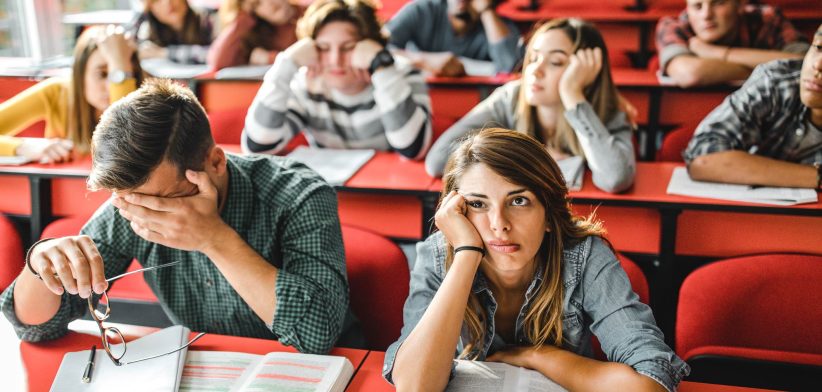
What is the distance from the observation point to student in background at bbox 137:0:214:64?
4.24 metres

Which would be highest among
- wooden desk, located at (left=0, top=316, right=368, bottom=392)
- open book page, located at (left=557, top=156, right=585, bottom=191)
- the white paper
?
wooden desk, located at (left=0, top=316, right=368, bottom=392)

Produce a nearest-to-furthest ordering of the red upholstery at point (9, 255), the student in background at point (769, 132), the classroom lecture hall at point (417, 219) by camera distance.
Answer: the classroom lecture hall at point (417, 219), the red upholstery at point (9, 255), the student in background at point (769, 132)

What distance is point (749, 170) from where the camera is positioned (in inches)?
83.7

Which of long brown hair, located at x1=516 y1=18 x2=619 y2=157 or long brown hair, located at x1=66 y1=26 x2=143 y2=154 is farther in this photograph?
long brown hair, located at x1=66 y1=26 x2=143 y2=154

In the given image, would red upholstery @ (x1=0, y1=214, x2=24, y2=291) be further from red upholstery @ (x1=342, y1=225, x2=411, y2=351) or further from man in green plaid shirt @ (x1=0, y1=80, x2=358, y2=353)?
red upholstery @ (x1=342, y1=225, x2=411, y2=351)

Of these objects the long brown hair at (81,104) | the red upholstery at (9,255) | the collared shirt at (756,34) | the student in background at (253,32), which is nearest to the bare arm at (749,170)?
the collared shirt at (756,34)

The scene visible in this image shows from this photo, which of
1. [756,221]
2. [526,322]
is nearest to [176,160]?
[526,322]

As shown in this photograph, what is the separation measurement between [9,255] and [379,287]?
0.85 meters

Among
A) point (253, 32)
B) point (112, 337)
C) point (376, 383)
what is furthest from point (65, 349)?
point (253, 32)

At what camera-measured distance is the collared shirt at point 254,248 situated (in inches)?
55.0

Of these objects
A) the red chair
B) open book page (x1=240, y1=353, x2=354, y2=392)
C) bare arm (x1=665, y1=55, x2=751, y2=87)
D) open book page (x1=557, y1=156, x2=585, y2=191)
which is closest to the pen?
open book page (x1=240, y1=353, x2=354, y2=392)

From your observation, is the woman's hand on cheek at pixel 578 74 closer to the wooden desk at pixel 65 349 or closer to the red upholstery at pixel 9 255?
the wooden desk at pixel 65 349

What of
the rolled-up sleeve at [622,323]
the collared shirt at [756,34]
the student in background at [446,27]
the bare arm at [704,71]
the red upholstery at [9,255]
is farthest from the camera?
the student in background at [446,27]

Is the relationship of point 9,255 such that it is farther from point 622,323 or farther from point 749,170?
point 749,170
